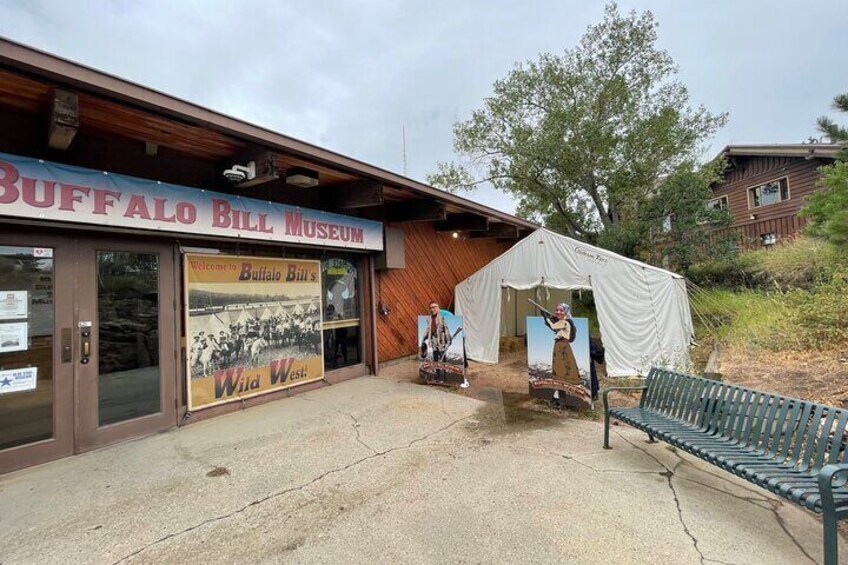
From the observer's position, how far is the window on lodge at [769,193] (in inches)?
504

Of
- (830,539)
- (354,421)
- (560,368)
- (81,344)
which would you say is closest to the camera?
(830,539)

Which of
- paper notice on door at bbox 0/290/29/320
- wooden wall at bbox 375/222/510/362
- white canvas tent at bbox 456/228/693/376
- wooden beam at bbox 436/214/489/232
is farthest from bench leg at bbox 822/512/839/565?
wooden beam at bbox 436/214/489/232

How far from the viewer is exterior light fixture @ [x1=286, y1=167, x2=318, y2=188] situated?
15.0 feet

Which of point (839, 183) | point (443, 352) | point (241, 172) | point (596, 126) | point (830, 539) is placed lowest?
point (830, 539)

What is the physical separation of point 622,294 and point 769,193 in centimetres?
1246

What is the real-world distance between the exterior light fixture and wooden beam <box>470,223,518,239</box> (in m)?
5.20

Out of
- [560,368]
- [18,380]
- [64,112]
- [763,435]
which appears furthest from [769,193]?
[18,380]

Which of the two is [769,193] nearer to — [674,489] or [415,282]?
[415,282]

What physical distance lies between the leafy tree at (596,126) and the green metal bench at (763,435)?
8094 millimetres

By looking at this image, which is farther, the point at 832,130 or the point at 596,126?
the point at 596,126

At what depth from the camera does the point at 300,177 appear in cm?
454

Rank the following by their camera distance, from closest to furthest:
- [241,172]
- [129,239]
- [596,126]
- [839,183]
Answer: [129,239], [241,172], [839,183], [596,126]

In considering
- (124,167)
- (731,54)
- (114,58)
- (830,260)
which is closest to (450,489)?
(124,167)

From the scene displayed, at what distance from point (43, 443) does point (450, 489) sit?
3663mm
